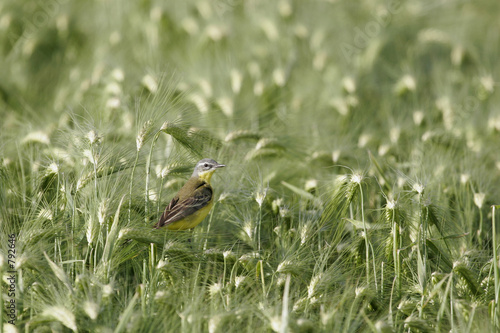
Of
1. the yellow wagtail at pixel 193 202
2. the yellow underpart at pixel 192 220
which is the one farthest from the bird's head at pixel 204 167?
the yellow underpart at pixel 192 220

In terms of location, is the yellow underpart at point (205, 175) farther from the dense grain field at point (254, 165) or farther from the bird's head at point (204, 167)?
the dense grain field at point (254, 165)

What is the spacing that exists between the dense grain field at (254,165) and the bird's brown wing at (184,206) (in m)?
0.09

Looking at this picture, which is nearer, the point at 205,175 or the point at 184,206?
the point at 184,206

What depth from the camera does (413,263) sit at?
131 inches

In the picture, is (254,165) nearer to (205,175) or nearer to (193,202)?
(205,175)

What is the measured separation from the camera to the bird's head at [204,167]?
3.74 m

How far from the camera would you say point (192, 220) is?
358 centimetres

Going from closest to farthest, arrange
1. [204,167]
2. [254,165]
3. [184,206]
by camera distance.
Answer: [184,206] → [204,167] → [254,165]

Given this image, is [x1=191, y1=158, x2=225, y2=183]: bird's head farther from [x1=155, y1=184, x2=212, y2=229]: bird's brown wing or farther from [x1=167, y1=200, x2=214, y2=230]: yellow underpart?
[x1=167, y1=200, x2=214, y2=230]: yellow underpart

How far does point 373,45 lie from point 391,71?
2.02ft

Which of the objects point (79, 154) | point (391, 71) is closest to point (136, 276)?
point (79, 154)

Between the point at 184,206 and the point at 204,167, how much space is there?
41 centimetres

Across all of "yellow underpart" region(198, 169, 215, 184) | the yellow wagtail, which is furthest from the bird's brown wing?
"yellow underpart" region(198, 169, 215, 184)

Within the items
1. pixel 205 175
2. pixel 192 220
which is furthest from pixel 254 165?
pixel 192 220
